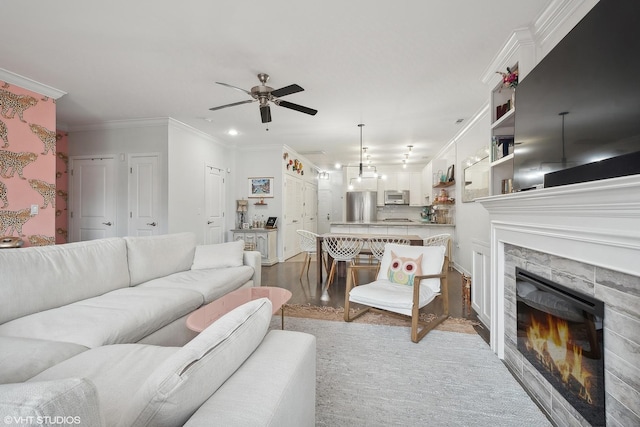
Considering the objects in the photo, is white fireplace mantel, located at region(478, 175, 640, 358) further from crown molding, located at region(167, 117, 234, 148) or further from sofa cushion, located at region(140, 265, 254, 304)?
crown molding, located at region(167, 117, 234, 148)

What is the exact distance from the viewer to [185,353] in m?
0.72

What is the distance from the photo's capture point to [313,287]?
4.20 m

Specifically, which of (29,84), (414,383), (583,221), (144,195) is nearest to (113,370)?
(414,383)

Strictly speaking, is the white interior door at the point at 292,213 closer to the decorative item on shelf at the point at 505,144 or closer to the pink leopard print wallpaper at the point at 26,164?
the pink leopard print wallpaper at the point at 26,164

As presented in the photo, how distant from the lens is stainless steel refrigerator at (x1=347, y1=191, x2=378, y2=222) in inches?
329

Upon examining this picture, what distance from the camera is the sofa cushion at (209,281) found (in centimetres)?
261

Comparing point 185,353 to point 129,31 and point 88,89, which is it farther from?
point 88,89

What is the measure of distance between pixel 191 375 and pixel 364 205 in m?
7.86

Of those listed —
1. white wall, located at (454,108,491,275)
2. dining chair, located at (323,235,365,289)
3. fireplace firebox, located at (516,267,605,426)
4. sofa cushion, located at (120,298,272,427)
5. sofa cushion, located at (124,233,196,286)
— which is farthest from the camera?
dining chair, located at (323,235,365,289)

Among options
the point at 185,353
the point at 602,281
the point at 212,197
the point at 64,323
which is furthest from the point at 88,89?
the point at 602,281

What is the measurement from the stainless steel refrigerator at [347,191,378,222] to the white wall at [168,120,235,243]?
3.98 meters

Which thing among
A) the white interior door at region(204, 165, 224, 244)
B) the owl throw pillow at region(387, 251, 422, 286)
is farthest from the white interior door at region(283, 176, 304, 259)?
the owl throw pillow at region(387, 251, 422, 286)

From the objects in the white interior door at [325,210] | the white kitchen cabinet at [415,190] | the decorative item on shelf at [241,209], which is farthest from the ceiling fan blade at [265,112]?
the white interior door at [325,210]

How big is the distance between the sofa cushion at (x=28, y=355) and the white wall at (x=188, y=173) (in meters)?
3.40
